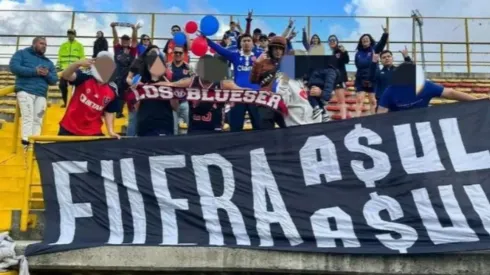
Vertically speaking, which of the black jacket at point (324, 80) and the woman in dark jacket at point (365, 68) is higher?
the woman in dark jacket at point (365, 68)

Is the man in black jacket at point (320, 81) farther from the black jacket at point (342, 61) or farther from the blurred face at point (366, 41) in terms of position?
the blurred face at point (366, 41)

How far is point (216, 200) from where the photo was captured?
5566mm

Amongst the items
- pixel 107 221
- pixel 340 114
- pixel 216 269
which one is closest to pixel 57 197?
pixel 107 221

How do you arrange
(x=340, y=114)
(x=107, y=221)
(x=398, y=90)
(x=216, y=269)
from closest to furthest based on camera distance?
(x=216, y=269)
(x=107, y=221)
(x=398, y=90)
(x=340, y=114)

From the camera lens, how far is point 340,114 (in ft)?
29.7

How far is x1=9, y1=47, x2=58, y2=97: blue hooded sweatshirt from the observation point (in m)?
7.81

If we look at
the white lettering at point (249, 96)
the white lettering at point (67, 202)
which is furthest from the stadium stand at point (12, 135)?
the white lettering at point (249, 96)

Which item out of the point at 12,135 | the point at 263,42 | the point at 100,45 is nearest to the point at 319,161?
the point at 263,42

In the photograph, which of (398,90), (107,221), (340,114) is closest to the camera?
(107,221)

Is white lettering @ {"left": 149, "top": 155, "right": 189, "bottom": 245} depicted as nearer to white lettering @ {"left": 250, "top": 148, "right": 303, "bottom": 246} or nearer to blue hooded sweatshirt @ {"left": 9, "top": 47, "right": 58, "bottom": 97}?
white lettering @ {"left": 250, "top": 148, "right": 303, "bottom": 246}

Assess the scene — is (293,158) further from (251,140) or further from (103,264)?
(103,264)

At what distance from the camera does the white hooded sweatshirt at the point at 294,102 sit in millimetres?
6410

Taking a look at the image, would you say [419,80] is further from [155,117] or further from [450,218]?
[155,117]

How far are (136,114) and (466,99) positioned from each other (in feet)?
10.7
